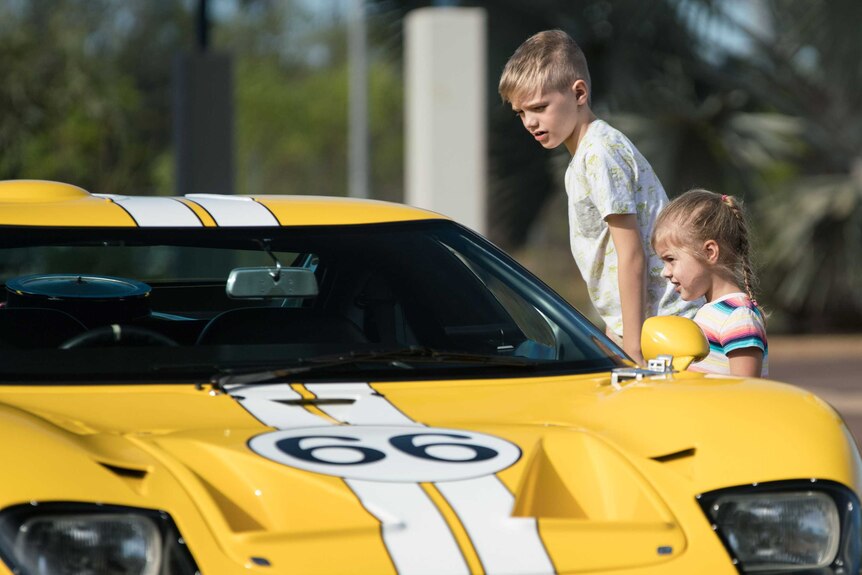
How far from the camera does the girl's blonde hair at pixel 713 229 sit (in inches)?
145

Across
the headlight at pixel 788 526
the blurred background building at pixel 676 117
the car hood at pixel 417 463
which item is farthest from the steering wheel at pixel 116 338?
the blurred background building at pixel 676 117

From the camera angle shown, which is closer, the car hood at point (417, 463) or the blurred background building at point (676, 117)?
the car hood at point (417, 463)

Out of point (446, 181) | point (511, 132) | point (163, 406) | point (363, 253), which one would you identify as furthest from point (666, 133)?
point (163, 406)

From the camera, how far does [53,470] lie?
2219 millimetres

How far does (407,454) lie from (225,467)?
31 centimetres

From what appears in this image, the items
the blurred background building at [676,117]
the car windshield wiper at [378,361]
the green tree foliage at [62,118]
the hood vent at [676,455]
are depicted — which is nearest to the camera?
the hood vent at [676,455]

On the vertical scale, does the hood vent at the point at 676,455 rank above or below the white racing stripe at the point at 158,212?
below

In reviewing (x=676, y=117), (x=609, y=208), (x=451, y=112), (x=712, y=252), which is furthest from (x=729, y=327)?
(x=676, y=117)

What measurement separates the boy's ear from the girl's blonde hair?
0.45 metres

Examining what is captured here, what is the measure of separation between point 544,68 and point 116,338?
1544 millimetres

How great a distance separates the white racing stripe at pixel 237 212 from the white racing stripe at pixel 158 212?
2.2 inches

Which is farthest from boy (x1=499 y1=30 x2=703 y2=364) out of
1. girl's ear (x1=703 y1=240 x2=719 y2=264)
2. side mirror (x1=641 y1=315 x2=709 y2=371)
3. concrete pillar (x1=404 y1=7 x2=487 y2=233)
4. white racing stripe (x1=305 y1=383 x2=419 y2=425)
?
concrete pillar (x1=404 y1=7 x2=487 y2=233)

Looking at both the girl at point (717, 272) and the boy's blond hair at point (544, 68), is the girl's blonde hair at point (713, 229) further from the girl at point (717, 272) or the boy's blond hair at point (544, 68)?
the boy's blond hair at point (544, 68)

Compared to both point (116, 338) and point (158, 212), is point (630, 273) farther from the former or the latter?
point (116, 338)
